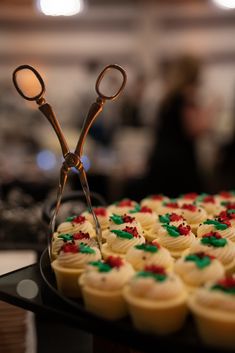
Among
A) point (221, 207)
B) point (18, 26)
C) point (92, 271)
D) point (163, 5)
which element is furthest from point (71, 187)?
point (18, 26)

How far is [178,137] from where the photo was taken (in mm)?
3605

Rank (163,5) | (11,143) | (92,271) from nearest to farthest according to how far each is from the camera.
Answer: (92,271)
(11,143)
(163,5)

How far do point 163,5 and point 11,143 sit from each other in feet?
11.4

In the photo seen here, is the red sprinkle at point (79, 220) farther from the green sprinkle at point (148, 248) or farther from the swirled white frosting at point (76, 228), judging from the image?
the green sprinkle at point (148, 248)

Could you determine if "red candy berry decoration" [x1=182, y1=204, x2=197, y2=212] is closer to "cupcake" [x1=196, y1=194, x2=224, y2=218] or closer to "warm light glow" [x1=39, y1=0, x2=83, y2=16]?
"cupcake" [x1=196, y1=194, x2=224, y2=218]

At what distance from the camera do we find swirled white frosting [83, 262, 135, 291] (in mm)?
1281

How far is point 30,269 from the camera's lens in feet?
5.24

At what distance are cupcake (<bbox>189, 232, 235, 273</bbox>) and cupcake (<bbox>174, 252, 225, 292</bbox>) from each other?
0.09m

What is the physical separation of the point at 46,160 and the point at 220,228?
3.66 metres

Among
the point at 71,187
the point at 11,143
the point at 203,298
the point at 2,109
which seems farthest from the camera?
the point at 2,109

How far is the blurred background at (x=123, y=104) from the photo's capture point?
11.4 feet

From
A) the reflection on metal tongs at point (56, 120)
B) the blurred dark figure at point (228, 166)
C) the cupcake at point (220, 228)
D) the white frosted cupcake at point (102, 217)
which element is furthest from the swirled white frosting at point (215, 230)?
the blurred dark figure at point (228, 166)

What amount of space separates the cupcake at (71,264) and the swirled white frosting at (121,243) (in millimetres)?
95

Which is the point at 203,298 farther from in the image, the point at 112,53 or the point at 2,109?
the point at 112,53
